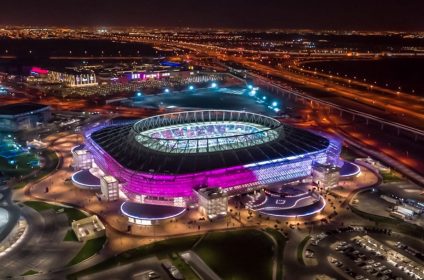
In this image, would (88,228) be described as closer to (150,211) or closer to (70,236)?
(70,236)

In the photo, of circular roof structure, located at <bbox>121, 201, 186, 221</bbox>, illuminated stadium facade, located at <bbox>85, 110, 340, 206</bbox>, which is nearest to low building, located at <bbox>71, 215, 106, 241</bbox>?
circular roof structure, located at <bbox>121, 201, 186, 221</bbox>

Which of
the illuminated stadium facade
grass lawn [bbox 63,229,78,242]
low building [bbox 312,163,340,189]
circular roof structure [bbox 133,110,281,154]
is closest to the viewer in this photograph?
grass lawn [bbox 63,229,78,242]

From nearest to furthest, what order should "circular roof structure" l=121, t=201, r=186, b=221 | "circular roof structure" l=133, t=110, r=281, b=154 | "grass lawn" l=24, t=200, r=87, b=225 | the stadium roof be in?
"circular roof structure" l=121, t=201, r=186, b=221 → "grass lawn" l=24, t=200, r=87, b=225 → the stadium roof → "circular roof structure" l=133, t=110, r=281, b=154

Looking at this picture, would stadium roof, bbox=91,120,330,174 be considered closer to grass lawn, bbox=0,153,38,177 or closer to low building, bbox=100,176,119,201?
low building, bbox=100,176,119,201

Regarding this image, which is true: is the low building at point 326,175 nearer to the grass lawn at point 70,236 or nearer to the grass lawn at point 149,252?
the grass lawn at point 149,252

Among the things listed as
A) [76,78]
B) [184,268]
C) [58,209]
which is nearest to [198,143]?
[58,209]
